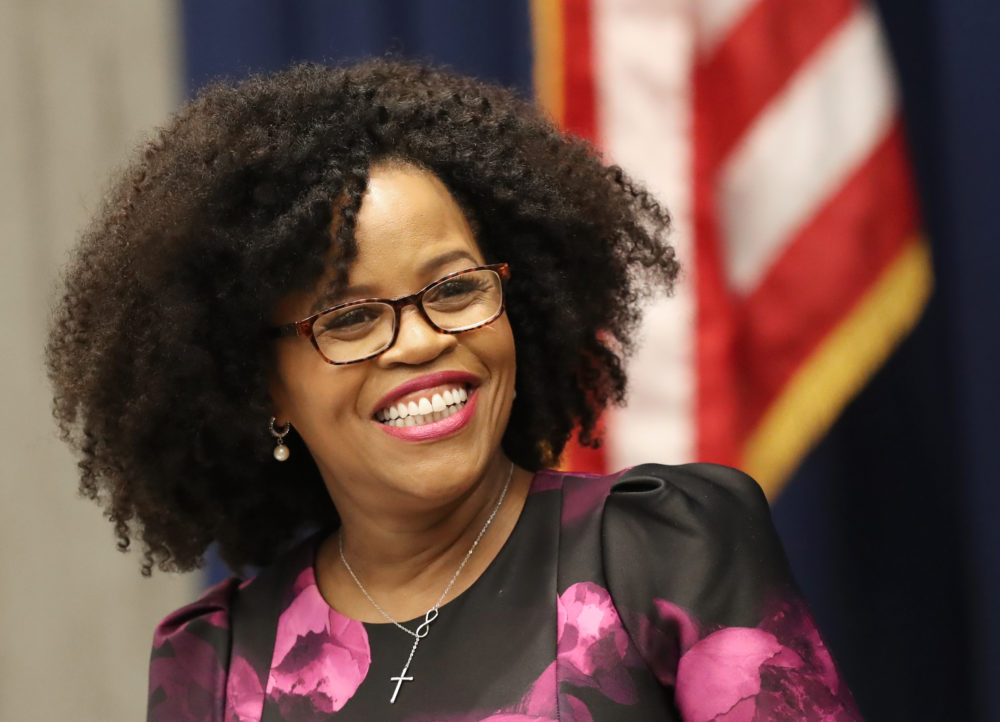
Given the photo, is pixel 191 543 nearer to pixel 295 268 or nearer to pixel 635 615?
pixel 295 268

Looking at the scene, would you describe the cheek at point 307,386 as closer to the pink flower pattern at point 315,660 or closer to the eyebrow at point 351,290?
the eyebrow at point 351,290

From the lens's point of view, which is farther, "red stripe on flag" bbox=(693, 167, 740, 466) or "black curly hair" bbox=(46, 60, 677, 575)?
"red stripe on flag" bbox=(693, 167, 740, 466)

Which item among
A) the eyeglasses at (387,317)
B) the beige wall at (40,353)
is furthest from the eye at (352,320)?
the beige wall at (40,353)

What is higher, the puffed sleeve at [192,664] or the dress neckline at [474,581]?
the dress neckline at [474,581]

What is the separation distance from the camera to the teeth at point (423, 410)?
132cm

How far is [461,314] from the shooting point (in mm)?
1341

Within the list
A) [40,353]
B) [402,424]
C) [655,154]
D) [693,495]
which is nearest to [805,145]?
[655,154]

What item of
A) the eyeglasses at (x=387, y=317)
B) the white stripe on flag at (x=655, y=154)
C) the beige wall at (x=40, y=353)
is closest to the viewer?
the eyeglasses at (x=387, y=317)

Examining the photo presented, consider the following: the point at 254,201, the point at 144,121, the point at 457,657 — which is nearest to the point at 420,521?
the point at 457,657

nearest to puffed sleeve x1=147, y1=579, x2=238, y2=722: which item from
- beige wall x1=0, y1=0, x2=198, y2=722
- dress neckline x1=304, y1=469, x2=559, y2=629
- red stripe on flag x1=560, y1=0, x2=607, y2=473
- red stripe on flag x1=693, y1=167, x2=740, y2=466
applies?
dress neckline x1=304, y1=469, x2=559, y2=629

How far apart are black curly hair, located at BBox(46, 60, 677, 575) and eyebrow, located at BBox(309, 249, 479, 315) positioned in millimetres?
20

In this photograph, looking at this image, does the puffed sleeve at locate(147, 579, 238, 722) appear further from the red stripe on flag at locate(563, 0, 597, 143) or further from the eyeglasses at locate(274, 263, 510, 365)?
the red stripe on flag at locate(563, 0, 597, 143)

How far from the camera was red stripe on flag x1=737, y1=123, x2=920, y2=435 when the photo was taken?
1.96 meters

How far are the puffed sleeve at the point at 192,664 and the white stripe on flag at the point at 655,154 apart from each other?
0.76m
